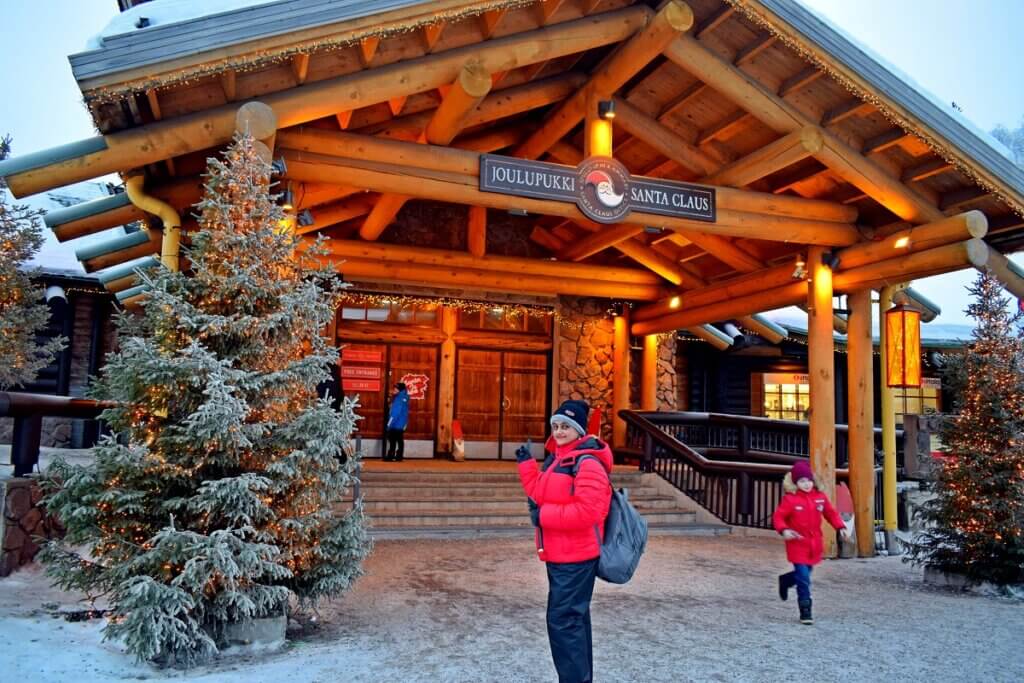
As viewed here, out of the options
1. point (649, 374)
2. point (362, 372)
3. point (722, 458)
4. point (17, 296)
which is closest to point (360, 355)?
point (362, 372)

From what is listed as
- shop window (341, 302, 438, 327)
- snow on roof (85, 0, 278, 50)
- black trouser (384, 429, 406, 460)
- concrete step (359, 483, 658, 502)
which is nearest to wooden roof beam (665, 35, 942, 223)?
snow on roof (85, 0, 278, 50)

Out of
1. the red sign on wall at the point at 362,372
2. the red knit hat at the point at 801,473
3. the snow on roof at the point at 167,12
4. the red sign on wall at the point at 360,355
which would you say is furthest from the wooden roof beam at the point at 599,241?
Answer: the snow on roof at the point at 167,12

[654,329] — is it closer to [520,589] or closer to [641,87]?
[641,87]

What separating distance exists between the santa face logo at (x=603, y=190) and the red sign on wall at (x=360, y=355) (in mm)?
7167

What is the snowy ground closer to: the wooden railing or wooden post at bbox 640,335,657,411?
the wooden railing

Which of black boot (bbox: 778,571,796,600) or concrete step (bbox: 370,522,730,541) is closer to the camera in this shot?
black boot (bbox: 778,571,796,600)

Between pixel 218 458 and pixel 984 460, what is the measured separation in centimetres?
725

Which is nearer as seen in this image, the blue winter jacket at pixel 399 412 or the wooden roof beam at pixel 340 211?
the wooden roof beam at pixel 340 211

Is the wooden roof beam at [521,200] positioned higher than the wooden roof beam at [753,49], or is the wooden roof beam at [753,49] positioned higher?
the wooden roof beam at [753,49]

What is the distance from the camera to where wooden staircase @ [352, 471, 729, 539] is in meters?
10.2

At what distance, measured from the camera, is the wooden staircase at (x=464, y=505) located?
10172 millimetres

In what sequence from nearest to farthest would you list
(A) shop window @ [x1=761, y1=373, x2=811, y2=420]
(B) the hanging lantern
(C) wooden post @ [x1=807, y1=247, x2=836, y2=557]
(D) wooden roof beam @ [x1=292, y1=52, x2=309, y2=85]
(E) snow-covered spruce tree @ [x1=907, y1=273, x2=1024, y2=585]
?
1. (D) wooden roof beam @ [x1=292, y1=52, x2=309, y2=85]
2. (E) snow-covered spruce tree @ [x1=907, y1=273, x2=1024, y2=585]
3. (B) the hanging lantern
4. (C) wooden post @ [x1=807, y1=247, x2=836, y2=557]
5. (A) shop window @ [x1=761, y1=373, x2=811, y2=420]

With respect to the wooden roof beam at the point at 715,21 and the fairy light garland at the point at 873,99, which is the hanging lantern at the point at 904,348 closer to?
the fairy light garland at the point at 873,99

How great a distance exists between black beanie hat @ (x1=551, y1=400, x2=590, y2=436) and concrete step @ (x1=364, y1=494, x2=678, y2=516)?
256 inches
